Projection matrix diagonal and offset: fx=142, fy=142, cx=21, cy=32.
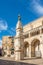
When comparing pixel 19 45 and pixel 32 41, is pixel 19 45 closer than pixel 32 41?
Yes

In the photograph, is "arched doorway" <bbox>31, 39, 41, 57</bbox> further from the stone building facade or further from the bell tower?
the bell tower

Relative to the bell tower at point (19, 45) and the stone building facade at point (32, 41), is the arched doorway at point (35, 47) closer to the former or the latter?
the stone building facade at point (32, 41)

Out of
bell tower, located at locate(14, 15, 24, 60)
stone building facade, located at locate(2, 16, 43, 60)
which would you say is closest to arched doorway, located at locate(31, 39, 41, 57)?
stone building facade, located at locate(2, 16, 43, 60)

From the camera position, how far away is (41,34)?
1240 inches

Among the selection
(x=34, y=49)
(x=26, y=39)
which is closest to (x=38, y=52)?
(x=34, y=49)

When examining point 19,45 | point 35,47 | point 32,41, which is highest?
point 32,41

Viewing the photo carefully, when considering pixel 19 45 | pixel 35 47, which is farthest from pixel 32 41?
pixel 19 45

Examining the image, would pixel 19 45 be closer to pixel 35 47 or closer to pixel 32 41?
pixel 32 41

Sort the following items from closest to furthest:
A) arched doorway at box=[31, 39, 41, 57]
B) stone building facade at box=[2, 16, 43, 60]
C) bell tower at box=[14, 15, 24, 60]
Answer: bell tower at box=[14, 15, 24, 60]
stone building facade at box=[2, 16, 43, 60]
arched doorway at box=[31, 39, 41, 57]

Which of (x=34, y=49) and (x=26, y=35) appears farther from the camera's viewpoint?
(x=26, y=35)

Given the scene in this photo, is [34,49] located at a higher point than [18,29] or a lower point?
lower

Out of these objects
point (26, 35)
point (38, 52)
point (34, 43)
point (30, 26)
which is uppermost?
point (30, 26)

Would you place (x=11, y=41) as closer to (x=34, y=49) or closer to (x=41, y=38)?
(x=34, y=49)

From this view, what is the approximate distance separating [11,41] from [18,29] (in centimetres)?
3414
